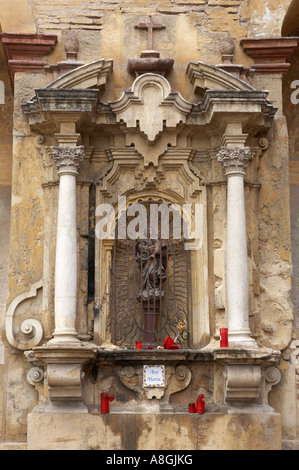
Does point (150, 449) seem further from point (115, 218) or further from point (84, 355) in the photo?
point (115, 218)

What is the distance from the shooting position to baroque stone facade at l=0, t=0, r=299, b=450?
8.77 metres

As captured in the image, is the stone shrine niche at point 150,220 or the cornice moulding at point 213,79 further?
the cornice moulding at point 213,79

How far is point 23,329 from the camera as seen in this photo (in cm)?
920

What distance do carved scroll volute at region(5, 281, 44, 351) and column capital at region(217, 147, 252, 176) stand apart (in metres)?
2.50

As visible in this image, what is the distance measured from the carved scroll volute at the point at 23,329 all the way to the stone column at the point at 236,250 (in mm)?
2132

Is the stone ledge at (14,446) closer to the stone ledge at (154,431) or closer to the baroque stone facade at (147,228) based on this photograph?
the baroque stone facade at (147,228)

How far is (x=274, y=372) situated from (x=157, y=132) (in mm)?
3010

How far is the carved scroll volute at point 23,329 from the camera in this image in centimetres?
916

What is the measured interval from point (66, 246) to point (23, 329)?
1091 millimetres

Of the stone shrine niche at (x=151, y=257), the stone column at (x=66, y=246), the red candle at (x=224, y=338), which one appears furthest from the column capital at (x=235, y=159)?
the red candle at (x=224, y=338)

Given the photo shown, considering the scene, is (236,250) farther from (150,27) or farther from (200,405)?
(150,27)

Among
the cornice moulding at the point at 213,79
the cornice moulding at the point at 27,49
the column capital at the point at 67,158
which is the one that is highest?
the cornice moulding at the point at 27,49

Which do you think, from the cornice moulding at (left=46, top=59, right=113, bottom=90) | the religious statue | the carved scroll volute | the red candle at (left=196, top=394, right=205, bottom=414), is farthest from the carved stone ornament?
the cornice moulding at (left=46, top=59, right=113, bottom=90)

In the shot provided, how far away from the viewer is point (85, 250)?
31.0 ft
